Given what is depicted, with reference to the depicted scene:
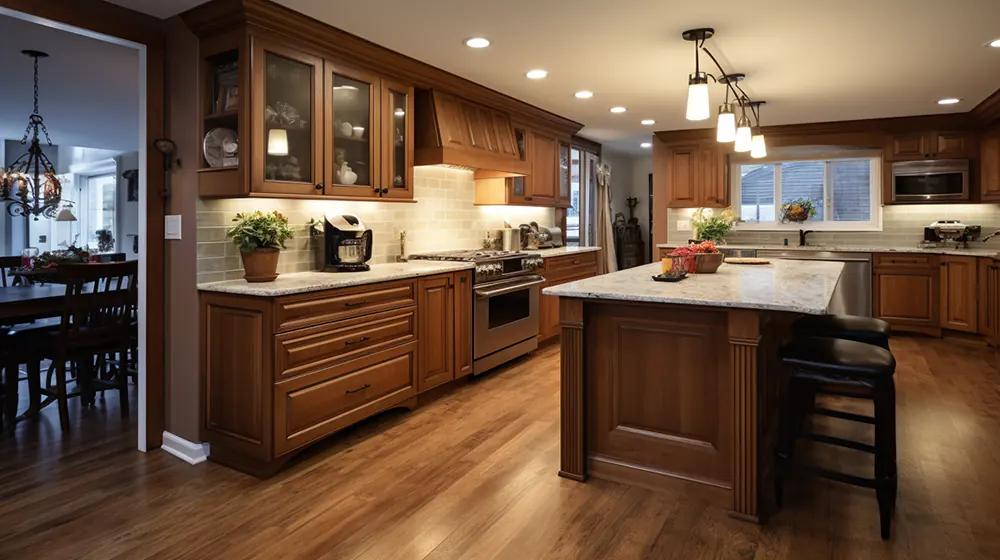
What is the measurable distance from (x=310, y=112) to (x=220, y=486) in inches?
74.0

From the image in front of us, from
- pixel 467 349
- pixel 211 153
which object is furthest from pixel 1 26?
pixel 467 349

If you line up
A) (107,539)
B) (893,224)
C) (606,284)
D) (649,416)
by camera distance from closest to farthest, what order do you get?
(107,539)
(649,416)
(606,284)
(893,224)

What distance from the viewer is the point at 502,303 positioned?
461 centimetres

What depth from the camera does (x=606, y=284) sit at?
2803mm

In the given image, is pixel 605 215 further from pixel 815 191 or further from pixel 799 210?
pixel 815 191

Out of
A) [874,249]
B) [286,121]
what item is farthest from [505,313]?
[874,249]

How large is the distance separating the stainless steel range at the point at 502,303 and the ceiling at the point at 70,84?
2.39 meters

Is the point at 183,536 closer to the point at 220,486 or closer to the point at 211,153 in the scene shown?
the point at 220,486

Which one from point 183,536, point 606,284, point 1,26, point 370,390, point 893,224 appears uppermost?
point 1,26

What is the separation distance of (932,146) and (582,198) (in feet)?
12.5

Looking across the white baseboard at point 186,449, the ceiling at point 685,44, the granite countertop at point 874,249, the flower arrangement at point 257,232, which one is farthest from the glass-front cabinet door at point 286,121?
the granite countertop at point 874,249

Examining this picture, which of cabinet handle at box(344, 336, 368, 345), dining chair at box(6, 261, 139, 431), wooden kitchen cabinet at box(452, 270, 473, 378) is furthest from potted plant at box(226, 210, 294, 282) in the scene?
wooden kitchen cabinet at box(452, 270, 473, 378)

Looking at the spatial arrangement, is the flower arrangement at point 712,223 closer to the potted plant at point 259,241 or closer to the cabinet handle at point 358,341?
the cabinet handle at point 358,341

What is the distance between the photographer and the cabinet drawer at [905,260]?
6020 mm
